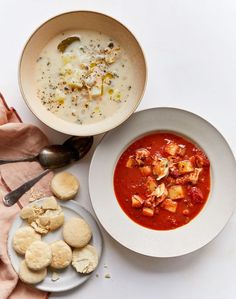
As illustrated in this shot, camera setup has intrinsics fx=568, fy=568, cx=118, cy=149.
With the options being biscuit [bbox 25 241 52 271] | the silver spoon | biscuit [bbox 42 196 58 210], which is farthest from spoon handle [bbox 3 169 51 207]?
biscuit [bbox 25 241 52 271]

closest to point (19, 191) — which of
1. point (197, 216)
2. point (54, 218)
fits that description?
point (54, 218)

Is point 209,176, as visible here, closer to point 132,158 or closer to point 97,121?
point 132,158

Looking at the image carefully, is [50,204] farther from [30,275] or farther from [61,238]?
[30,275]

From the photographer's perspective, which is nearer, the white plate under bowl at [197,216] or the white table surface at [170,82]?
the white plate under bowl at [197,216]

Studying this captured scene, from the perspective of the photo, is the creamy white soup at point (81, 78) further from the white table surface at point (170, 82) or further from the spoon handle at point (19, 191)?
the spoon handle at point (19, 191)

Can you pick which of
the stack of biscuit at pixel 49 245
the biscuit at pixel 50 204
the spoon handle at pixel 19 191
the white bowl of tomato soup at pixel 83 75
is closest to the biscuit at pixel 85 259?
the stack of biscuit at pixel 49 245

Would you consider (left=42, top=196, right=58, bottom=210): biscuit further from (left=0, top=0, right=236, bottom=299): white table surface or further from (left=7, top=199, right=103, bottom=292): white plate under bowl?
(left=0, top=0, right=236, bottom=299): white table surface
